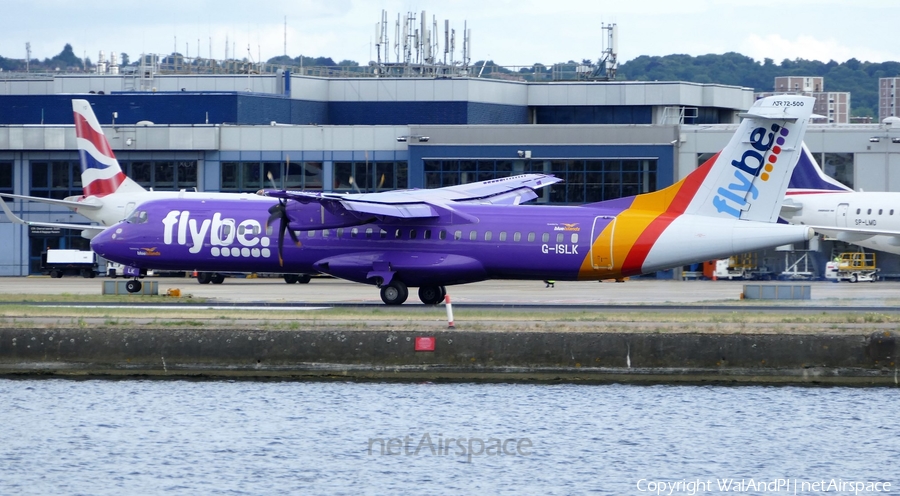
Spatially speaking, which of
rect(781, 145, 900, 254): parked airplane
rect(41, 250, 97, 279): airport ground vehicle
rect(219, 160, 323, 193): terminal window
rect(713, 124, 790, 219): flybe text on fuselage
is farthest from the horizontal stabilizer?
rect(781, 145, 900, 254): parked airplane

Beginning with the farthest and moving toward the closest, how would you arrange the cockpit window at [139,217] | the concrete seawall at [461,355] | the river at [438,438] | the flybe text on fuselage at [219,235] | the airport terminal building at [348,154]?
the airport terminal building at [348,154], the cockpit window at [139,217], the flybe text on fuselage at [219,235], the concrete seawall at [461,355], the river at [438,438]

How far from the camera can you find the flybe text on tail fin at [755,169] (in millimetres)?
39906

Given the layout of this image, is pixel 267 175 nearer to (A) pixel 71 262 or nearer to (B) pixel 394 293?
(A) pixel 71 262

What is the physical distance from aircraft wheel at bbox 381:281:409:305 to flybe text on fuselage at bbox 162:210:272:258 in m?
4.32

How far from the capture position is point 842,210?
60.8 m

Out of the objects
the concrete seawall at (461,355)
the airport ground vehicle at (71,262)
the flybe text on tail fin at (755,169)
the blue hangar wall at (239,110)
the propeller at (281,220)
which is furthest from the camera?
the blue hangar wall at (239,110)

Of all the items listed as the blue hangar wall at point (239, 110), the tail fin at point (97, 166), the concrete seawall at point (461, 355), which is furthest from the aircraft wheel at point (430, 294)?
the blue hangar wall at point (239, 110)

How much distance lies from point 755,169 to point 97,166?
36071mm

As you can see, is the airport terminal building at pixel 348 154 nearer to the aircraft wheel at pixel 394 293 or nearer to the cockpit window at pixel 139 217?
the cockpit window at pixel 139 217

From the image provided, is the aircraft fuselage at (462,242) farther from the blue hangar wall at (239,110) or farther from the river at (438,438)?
the blue hangar wall at (239,110)

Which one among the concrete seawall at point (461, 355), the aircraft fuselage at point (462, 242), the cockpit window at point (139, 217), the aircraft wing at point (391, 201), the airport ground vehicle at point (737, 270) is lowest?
the concrete seawall at point (461, 355)

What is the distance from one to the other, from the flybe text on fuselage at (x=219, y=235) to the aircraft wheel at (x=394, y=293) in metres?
4.32

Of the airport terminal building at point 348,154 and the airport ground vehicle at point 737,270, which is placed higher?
the airport terminal building at point 348,154

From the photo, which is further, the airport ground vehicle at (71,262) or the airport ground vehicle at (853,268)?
the airport ground vehicle at (71,262)
